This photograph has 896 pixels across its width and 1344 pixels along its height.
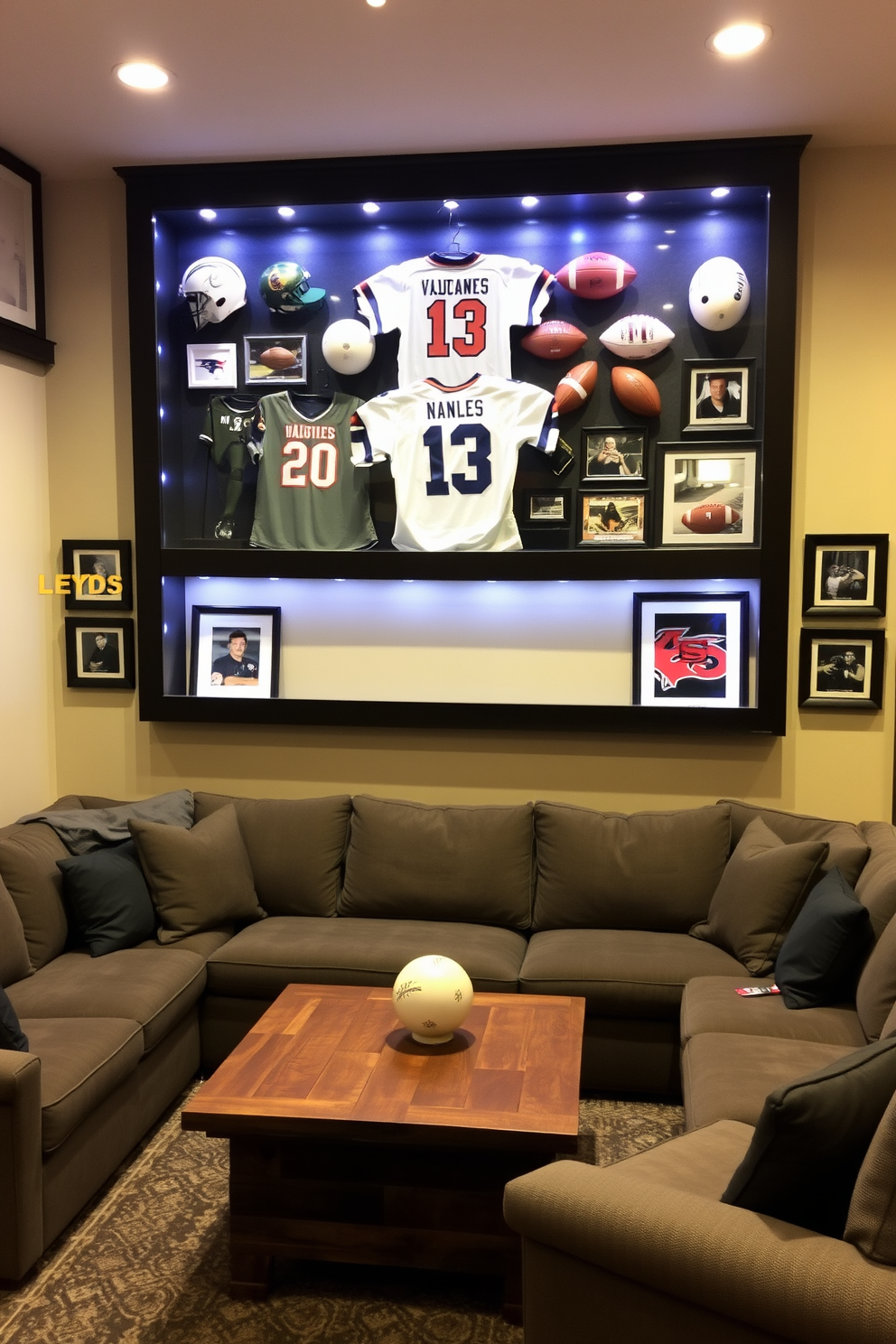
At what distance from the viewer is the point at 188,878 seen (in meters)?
3.73

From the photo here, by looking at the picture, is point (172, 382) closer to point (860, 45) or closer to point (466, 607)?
point (466, 607)

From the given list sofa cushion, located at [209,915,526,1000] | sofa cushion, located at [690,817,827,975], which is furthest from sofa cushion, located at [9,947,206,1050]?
sofa cushion, located at [690,817,827,975]

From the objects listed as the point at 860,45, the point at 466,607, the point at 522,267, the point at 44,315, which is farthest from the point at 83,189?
the point at 860,45

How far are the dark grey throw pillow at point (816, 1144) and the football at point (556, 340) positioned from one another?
3.04 metres

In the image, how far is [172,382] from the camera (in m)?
4.48

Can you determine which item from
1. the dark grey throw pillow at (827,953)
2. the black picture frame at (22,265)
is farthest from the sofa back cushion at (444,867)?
the black picture frame at (22,265)

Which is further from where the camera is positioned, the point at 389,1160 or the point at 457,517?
the point at 457,517

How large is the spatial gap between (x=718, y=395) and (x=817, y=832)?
1670 millimetres

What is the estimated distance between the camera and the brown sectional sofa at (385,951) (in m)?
2.74

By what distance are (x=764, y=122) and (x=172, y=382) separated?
2443 mm

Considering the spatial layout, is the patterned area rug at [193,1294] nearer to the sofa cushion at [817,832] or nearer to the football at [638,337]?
the sofa cushion at [817,832]

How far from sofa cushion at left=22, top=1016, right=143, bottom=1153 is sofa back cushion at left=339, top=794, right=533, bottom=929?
3.77ft

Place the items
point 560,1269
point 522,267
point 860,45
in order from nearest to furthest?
point 560,1269 < point 860,45 < point 522,267

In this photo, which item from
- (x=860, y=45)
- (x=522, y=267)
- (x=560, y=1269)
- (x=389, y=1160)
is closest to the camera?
(x=560, y=1269)
